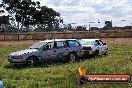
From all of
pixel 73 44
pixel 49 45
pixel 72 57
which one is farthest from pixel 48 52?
pixel 73 44

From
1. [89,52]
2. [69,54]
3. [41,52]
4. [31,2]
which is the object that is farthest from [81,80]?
[31,2]

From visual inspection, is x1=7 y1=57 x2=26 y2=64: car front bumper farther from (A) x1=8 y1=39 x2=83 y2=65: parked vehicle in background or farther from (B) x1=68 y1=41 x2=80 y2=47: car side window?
(B) x1=68 y1=41 x2=80 y2=47: car side window

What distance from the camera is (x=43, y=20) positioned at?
78.8m

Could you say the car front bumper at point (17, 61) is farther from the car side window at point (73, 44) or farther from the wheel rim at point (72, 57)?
the car side window at point (73, 44)

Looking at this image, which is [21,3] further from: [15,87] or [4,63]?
[15,87]

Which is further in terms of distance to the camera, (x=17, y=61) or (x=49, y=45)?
(x=49, y=45)

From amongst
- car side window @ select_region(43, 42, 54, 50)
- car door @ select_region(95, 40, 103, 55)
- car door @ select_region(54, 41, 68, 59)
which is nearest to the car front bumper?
car side window @ select_region(43, 42, 54, 50)

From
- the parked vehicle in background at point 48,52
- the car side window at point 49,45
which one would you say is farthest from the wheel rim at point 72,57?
the car side window at point 49,45

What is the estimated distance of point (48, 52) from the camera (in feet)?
61.3

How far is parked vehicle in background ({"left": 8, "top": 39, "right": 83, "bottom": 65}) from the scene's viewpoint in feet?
58.1

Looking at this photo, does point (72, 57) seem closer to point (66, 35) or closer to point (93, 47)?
point (93, 47)

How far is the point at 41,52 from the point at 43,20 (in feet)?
200

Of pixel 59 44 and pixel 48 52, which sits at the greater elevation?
pixel 59 44

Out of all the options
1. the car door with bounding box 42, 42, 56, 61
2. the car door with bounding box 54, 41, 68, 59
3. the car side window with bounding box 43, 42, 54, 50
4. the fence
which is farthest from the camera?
the fence
